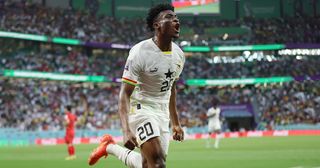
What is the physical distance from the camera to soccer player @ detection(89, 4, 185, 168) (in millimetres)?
7605

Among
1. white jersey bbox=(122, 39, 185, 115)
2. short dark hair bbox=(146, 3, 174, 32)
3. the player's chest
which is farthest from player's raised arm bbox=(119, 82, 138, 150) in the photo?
short dark hair bbox=(146, 3, 174, 32)

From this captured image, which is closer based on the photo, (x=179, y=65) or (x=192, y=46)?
(x=179, y=65)

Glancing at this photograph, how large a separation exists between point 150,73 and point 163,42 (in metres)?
0.47

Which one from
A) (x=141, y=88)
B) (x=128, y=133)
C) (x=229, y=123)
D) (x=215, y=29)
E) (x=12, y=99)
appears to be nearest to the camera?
(x=128, y=133)

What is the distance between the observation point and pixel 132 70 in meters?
7.65

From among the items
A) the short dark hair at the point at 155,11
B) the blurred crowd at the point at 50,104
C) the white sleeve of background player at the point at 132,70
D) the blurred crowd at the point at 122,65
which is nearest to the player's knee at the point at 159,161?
the white sleeve of background player at the point at 132,70

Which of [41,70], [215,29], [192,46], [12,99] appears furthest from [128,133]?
[215,29]

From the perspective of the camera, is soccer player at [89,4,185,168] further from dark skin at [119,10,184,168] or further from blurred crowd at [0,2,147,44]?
→ blurred crowd at [0,2,147,44]

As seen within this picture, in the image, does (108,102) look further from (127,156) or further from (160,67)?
(160,67)

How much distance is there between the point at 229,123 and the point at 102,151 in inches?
2185

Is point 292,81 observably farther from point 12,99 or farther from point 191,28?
point 12,99

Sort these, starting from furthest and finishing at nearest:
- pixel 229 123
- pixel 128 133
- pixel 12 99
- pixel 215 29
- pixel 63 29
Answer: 1. pixel 215 29
2. pixel 229 123
3. pixel 63 29
4. pixel 12 99
5. pixel 128 133

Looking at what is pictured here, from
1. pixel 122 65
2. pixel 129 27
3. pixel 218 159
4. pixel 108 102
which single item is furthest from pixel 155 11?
pixel 129 27

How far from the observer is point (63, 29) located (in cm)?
5994
